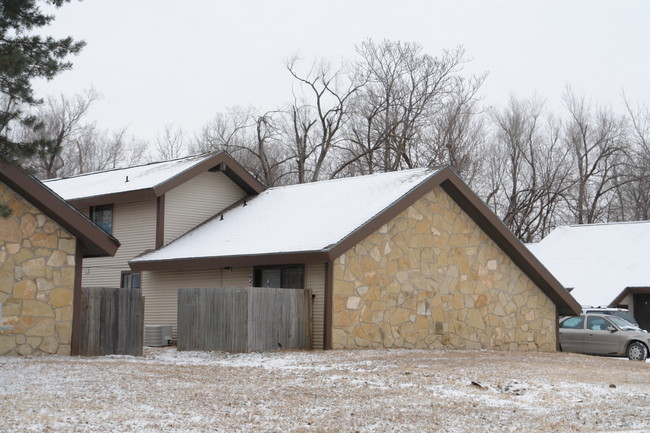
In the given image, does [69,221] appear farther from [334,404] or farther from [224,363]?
[334,404]

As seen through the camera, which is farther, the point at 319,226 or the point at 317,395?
the point at 319,226

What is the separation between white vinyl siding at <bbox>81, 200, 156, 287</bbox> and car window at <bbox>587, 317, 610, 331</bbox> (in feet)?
44.3

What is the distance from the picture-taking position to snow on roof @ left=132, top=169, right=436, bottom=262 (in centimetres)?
2140

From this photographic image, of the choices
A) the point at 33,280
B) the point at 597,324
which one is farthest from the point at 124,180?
the point at 597,324

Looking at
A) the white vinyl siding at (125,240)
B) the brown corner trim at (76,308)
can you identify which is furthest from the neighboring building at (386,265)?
the brown corner trim at (76,308)

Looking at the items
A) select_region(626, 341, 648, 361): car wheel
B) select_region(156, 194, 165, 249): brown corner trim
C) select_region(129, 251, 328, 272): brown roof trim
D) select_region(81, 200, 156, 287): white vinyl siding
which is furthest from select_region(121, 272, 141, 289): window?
select_region(626, 341, 648, 361): car wheel

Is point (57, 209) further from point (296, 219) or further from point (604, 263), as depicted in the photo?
point (604, 263)

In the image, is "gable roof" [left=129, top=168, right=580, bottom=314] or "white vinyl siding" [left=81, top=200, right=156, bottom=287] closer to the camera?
"gable roof" [left=129, top=168, right=580, bottom=314]

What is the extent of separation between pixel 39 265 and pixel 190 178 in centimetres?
976

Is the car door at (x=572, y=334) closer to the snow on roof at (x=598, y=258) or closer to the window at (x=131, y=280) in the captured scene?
the snow on roof at (x=598, y=258)

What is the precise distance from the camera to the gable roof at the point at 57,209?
53.9ft

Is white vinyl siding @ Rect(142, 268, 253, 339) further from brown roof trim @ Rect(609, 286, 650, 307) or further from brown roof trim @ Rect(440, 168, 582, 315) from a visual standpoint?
brown roof trim @ Rect(609, 286, 650, 307)

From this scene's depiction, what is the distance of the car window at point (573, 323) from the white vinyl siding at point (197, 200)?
1108 cm

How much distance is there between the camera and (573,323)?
27141mm
